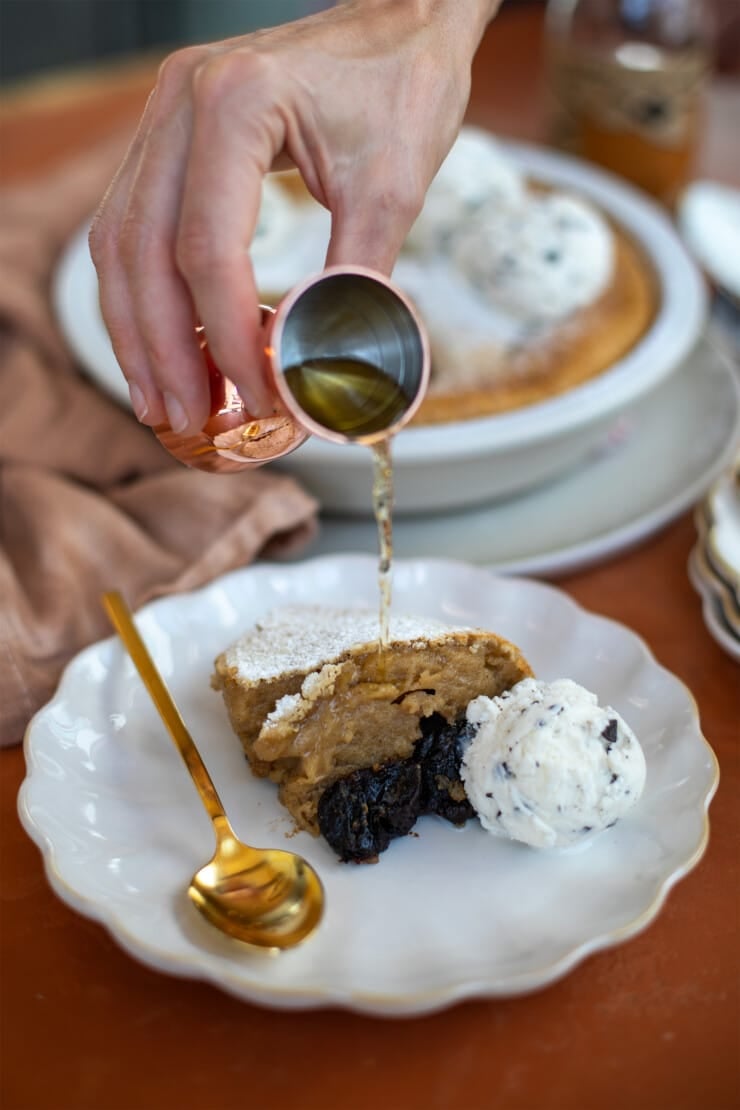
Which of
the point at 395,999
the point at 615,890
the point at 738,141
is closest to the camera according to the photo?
the point at 395,999

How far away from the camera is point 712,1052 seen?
88 cm

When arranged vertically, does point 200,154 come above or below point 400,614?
above

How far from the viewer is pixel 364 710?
103cm

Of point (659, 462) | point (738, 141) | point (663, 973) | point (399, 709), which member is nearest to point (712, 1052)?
point (663, 973)

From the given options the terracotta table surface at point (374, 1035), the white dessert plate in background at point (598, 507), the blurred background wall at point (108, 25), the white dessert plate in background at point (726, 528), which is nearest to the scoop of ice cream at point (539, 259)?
the white dessert plate in background at point (598, 507)

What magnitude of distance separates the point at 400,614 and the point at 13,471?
629 mm

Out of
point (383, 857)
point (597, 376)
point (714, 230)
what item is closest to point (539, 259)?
point (597, 376)

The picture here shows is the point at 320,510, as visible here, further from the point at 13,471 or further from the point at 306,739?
the point at 306,739

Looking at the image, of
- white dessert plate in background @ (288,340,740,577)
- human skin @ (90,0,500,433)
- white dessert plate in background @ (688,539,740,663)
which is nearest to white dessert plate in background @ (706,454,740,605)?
white dessert plate in background @ (688,539,740,663)

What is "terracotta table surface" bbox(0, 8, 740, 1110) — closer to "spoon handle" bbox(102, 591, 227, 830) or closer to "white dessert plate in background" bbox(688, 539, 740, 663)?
"spoon handle" bbox(102, 591, 227, 830)

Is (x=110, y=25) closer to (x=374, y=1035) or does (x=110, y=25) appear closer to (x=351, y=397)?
(x=351, y=397)

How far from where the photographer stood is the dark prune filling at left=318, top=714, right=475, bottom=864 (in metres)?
0.99

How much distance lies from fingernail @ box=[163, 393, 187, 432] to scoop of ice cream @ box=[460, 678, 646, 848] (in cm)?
39

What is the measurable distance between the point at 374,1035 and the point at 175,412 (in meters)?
0.53
